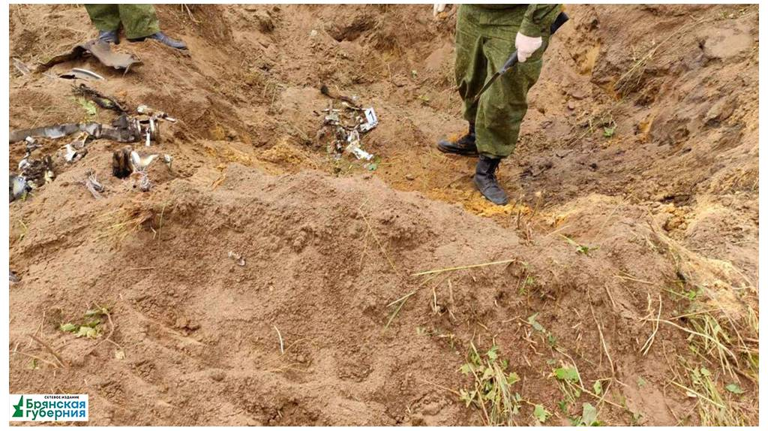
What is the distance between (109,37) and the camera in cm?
364

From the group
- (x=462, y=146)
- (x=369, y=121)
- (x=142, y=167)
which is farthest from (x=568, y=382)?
(x=369, y=121)

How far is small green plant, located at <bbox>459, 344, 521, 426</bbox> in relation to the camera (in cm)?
170

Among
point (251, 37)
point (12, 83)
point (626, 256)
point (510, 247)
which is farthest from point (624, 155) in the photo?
point (12, 83)

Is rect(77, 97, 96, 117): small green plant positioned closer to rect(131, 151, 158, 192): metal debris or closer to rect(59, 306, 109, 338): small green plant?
rect(131, 151, 158, 192): metal debris

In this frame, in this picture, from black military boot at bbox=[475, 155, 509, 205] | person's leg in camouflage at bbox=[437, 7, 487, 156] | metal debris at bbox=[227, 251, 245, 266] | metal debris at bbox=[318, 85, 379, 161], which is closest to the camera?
metal debris at bbox=[227, 251, 245, 266]

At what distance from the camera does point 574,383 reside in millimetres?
1777

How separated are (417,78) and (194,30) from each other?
6.42 feet

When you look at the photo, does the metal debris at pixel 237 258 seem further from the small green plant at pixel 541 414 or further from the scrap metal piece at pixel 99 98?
the scrap metal piece at pixel 99 98

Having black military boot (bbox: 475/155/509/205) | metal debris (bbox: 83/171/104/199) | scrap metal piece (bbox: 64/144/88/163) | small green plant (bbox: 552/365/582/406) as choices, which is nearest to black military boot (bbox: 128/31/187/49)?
scrap metal piece (bbox: 64/144/88/163)

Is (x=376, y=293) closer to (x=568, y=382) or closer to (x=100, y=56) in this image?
(x=568, y=382)

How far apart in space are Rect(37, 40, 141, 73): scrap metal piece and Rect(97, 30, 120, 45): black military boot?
137mm

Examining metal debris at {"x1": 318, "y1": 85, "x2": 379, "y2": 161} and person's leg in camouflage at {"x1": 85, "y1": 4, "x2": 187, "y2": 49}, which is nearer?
person's leg in camouflage at {"x1": 85, "y1": 4, "x2": 187, "y2": 49}

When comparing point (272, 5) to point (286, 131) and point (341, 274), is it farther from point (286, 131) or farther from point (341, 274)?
point (341, 274)

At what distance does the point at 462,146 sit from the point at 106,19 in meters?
2.66
